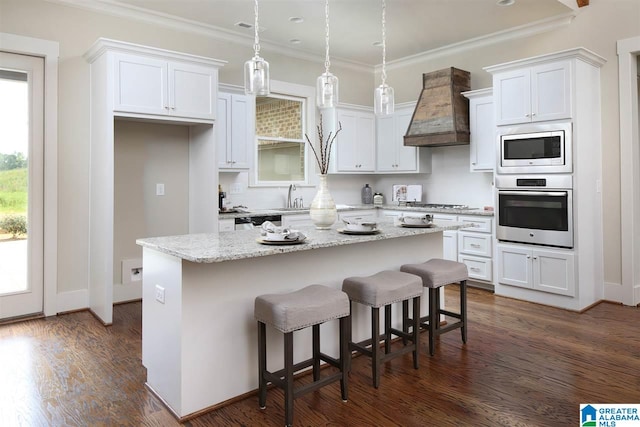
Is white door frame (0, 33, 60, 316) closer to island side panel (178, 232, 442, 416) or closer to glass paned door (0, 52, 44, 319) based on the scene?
glass paned door (0, 52, 44, 319)

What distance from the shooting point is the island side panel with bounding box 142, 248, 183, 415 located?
2.30 metres

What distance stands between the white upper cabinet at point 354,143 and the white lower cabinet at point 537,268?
232 cm

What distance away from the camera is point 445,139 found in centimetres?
526

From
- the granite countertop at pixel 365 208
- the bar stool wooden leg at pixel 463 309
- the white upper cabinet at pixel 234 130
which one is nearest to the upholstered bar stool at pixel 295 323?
the bar stool wooden leg at pixel 463 309

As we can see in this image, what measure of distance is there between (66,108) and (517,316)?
4575mm

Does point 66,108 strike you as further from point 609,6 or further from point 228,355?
point 609,6

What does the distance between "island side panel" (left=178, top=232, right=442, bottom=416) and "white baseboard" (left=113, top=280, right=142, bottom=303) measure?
2482 millimetres

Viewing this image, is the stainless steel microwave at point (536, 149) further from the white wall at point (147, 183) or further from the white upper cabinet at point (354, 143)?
the white wall at point (147, 183)

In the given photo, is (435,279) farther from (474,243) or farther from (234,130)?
(234,130)

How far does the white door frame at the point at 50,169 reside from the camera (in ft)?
13.1

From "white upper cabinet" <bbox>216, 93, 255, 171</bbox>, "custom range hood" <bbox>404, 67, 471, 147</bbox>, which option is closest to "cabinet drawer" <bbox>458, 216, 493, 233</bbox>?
"custom range hood" <bbox>404, 67, 471, 147</bbox>

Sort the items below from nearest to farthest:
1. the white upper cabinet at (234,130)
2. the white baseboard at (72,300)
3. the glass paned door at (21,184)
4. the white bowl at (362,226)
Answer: the white bowl at (362,226), the glass paned door at (21,184), the white baseboard at (72,300), the white upper cabinet at (234,130)

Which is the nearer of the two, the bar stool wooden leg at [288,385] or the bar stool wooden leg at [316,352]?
the bar stool wooden leg at [288,385]

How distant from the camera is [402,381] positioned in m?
2.70
